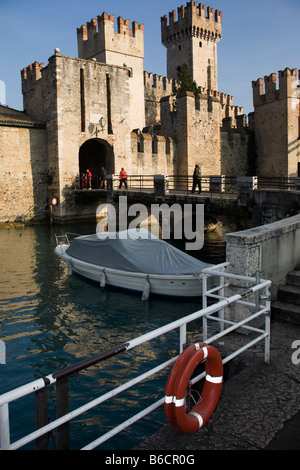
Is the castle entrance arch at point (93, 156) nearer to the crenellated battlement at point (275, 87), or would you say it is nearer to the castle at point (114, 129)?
the castle at point (114, 129)

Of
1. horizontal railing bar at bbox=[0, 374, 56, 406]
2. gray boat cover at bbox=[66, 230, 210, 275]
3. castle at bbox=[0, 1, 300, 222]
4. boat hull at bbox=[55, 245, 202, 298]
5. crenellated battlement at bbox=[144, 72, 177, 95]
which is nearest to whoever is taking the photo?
horizontal railing bar at bbox=[0, 374, 56, 406]

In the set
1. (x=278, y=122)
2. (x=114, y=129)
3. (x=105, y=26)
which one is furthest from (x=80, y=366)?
(x=105, y=26)

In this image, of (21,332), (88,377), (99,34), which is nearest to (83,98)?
(99,34)

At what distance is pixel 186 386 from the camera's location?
11.3ft

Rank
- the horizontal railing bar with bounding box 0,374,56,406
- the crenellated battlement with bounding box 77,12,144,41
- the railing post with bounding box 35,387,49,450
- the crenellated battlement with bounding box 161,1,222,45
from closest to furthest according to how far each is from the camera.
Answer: the horizontal railing bar with bounding box 0,374,56,406
the railing post with bounding box 35,387,49,450
the crenellated battlement with bounding box 77,12,144,41
the crenellated battlement with bounding box 161,1,222,45

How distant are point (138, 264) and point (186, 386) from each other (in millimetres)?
9984

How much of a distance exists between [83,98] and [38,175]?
19.8 ft

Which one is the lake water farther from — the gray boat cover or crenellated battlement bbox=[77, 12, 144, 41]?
crenellated battlement bbox=[77, 12, 144, 41]

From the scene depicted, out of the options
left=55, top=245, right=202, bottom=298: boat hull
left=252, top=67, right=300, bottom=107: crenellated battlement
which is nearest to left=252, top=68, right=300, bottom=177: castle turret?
left=252, top=67, right=300, bottom=107: crenellated battlement

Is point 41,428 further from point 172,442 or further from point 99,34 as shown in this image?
point 99,34

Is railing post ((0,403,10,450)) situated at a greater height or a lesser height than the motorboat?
greater

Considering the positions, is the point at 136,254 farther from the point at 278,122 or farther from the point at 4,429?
the point at 278,122

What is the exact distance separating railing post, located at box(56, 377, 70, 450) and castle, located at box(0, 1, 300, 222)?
25.5 meters

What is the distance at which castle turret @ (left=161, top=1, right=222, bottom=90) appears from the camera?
4900 centimetres
